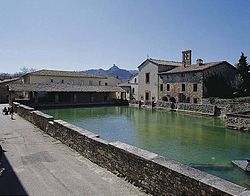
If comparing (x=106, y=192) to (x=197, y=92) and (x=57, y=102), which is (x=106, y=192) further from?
(x=57, y=102)

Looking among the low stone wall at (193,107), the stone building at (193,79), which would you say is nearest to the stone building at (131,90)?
the stone building at (193,79)

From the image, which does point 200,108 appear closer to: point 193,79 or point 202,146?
point 193,79

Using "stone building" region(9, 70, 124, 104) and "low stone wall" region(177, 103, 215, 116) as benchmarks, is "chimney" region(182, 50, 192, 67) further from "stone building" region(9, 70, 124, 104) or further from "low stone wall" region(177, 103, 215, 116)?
"stone building" region(9, 70, 124, 104)

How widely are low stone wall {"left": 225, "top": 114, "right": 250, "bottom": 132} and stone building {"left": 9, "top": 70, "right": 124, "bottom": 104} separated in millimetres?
29486

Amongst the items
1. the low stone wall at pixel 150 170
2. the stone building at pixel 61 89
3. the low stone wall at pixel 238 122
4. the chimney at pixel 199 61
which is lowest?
the low stone wall at pixel 238 122

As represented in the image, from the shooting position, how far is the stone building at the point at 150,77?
46156mm

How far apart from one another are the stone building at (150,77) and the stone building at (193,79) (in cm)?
190

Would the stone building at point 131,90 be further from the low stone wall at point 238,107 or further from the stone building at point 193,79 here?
the low stone wall at point 238,107

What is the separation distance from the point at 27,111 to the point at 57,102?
2585 centimetres

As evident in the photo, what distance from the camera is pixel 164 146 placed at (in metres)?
15.2

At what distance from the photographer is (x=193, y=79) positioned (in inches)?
1517

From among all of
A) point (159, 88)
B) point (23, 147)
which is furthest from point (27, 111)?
point (159, 88)

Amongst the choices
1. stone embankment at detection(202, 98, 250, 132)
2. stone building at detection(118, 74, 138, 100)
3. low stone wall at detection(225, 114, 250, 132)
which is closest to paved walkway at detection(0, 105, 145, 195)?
low stone wall at detection(225, 114, 250, 132)

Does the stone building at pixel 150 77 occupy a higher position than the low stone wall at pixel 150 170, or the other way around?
the stone building at pixel 150 77
